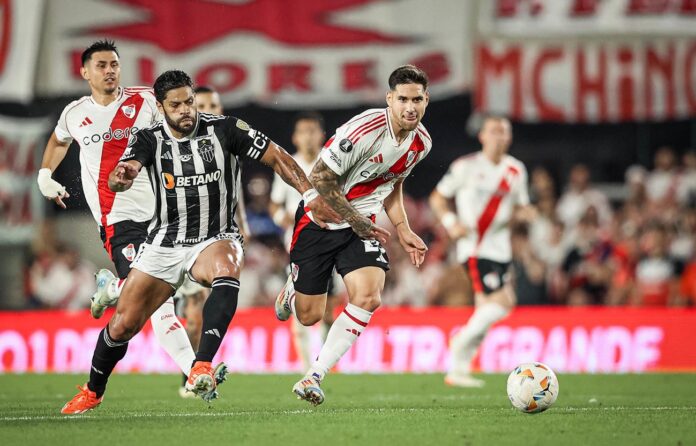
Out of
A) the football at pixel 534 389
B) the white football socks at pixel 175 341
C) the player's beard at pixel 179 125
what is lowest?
the football at pixel 534 389

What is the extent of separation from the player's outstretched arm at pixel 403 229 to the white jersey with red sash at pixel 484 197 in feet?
11.1

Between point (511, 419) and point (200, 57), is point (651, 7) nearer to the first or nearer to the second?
point (200, 57)

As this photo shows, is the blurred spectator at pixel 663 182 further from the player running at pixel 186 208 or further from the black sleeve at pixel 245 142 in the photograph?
the black sleeve at pixel 245 142

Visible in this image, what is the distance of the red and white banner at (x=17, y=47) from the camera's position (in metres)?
17.5

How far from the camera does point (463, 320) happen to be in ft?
49.3

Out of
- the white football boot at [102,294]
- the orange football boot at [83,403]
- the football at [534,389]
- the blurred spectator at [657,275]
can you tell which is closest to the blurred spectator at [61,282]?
the white football boot at [102,294]

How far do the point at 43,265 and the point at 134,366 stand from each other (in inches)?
103

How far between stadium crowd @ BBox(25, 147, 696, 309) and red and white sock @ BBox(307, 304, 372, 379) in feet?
24.5

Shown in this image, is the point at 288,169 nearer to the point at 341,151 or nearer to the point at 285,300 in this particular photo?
the point at 341,151

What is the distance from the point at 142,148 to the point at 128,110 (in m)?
1.47

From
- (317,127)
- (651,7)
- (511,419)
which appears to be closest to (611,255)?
(651,7)

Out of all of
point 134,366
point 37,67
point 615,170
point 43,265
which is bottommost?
point 134,366

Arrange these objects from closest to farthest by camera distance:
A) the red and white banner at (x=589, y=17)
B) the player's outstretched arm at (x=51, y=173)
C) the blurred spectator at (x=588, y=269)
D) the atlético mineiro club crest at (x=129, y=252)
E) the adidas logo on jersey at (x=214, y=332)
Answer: the adidas logo on jersey at (x=214, y=332) < the player's outstretched arm at (x=51, y=173) < the atlético mineiro club crest at (x=129, y=252) < the blurred spectator at (x=588, y=269) < the red and white banner at (x=589, y=17)

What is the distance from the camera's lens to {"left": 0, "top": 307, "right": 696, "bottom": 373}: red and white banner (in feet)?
48.8
